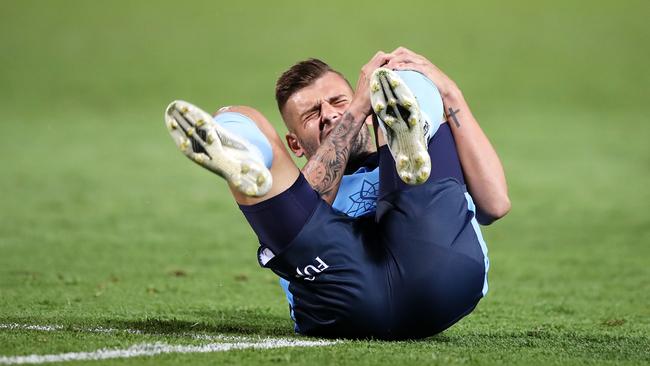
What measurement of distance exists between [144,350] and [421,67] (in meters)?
1.48

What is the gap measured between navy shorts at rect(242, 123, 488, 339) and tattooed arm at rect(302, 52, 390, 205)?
130mm

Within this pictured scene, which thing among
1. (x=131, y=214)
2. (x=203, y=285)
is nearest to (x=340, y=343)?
(x=203, y=285)

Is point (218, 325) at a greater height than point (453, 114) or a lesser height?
lesser

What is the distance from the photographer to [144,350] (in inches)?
123

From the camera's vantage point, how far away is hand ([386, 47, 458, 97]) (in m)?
3.74

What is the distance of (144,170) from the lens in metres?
11.8

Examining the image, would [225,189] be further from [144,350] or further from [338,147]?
[144,350]

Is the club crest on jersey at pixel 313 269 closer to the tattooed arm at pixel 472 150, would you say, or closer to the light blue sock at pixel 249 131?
the light blue sock at pixel 249 131

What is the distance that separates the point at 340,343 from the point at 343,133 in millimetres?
806

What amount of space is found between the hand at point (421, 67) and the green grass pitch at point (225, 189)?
96 centimetres

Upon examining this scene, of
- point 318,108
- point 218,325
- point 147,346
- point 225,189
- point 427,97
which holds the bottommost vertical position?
point 225,189

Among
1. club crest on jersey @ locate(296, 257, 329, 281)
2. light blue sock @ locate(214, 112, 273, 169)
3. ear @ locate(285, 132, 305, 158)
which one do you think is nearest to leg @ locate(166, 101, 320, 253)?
light blue sock @ locate(214, 112, 273, 169)

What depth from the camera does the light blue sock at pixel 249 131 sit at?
331 cm

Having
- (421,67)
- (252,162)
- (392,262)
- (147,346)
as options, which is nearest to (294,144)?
(421,67)
